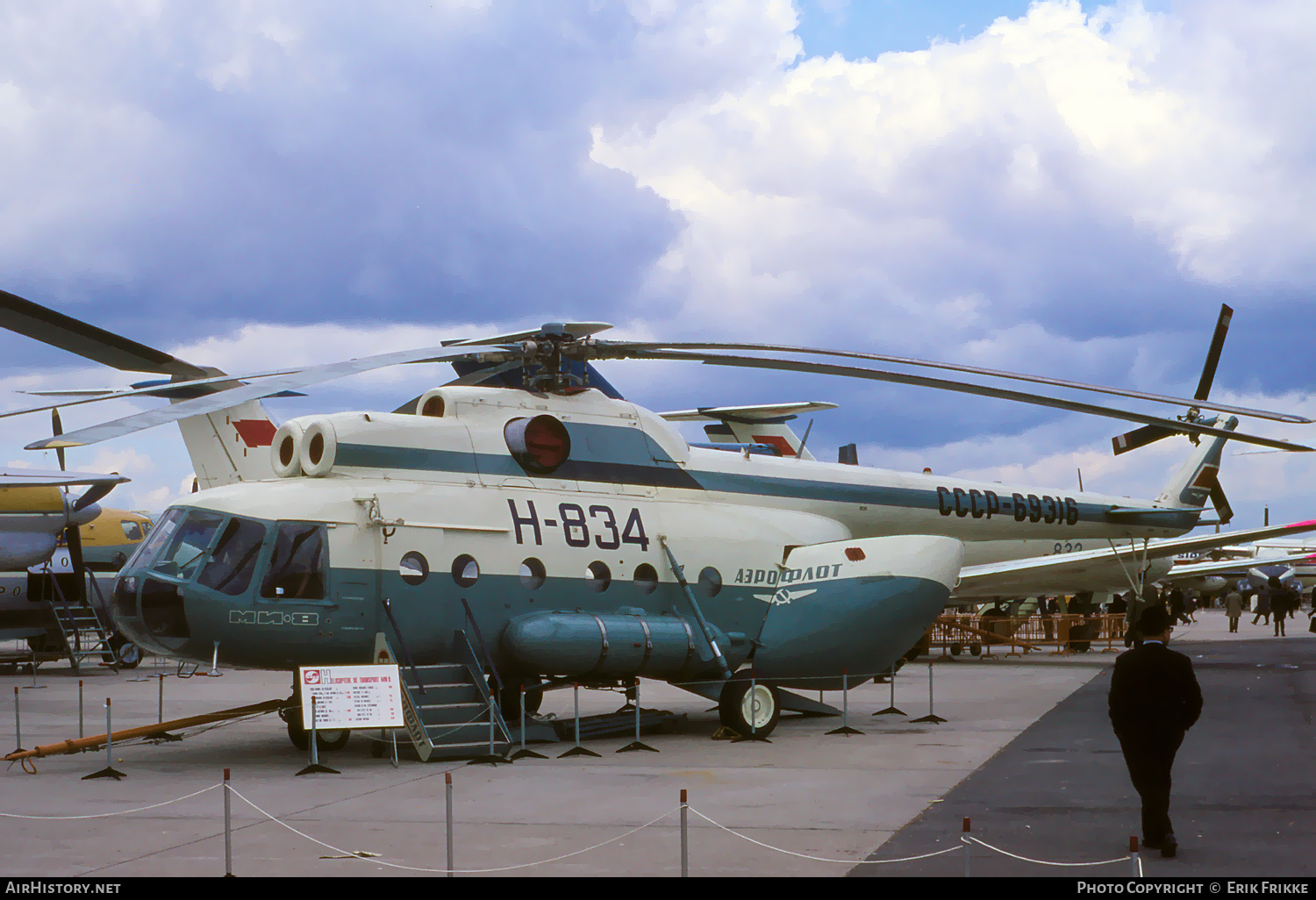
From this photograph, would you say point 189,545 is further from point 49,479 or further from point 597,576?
point 49,479

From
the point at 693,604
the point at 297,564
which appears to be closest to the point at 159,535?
the point at 297,564

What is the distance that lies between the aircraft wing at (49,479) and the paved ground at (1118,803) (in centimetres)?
1899

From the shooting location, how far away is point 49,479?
24.9 metres

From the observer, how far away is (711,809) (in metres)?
10.7

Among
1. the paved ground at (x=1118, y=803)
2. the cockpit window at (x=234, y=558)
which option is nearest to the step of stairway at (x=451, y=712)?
the cockpit window at (x=234, y=558)

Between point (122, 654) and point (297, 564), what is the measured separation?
20825 mm

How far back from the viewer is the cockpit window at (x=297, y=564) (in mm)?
13484

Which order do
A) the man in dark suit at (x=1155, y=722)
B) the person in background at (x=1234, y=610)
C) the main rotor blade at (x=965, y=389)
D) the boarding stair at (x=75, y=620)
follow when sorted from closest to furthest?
1. the man in dark suit at (x=1155, y=722)
2. the main rotor blade at (x=965, y=389)
3. the boarding stair at (x=75, y=620)
4. the person in background at (x=1234, y=610)

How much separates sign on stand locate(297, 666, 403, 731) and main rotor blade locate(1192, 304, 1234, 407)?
63.0ft

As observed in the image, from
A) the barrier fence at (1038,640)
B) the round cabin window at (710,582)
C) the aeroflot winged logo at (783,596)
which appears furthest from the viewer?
the barrier fence at (1038,640)

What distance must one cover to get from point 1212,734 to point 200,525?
41.8ft

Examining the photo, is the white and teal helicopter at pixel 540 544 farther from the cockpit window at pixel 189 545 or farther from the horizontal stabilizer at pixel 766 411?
the horizontal stabilizer at pixel 766 411

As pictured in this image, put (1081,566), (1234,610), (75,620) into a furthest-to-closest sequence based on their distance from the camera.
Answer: (1234,610) → (1081,566) → (75,620)

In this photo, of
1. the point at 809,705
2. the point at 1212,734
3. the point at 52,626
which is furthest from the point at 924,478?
the point at 52,626
